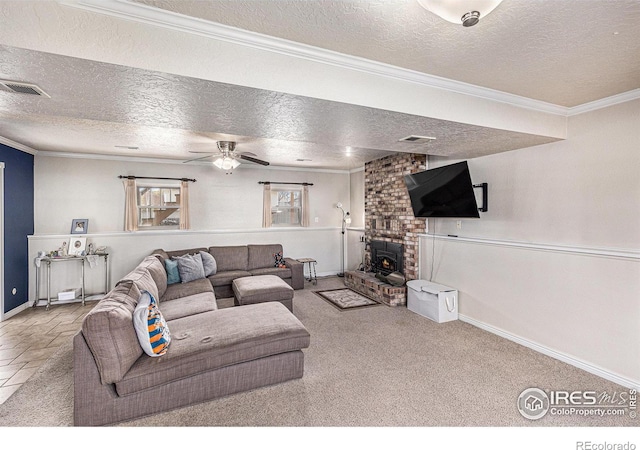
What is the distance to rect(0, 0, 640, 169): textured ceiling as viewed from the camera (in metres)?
1.52

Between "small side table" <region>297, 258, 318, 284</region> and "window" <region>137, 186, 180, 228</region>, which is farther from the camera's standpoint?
"small side table" <region>297, 258, 318, 284</region>

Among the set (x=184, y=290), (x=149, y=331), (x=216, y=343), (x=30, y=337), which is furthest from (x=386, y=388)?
(x=30, y=337)

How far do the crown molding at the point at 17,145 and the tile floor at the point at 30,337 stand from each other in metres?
2.44

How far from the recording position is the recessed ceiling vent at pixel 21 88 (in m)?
1.73

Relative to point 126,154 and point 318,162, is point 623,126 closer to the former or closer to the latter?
point 318,162

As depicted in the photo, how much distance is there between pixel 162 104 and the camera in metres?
2.06

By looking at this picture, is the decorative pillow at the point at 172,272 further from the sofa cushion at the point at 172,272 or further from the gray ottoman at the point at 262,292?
the gray ottoman at the point at 262,292

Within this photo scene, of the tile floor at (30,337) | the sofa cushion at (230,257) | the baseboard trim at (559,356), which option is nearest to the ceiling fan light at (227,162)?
the sofa cushion at (230,257)

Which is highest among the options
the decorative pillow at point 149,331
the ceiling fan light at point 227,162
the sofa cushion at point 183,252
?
the ceiling fan light at point 227,162

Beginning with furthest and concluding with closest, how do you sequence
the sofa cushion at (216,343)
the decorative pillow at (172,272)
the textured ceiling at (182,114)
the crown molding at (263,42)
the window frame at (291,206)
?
the window frame at (291,206)
the decorative pillow at (172,272)
the sofa cushion at (216,343)
the textured ceiling at (182,114)
the crown molding at (263,42)

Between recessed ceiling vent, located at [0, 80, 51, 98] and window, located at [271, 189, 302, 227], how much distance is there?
475 cm

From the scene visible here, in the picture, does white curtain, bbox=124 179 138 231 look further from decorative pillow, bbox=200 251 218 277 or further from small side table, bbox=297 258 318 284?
small side table, bbox=297 258 318 284

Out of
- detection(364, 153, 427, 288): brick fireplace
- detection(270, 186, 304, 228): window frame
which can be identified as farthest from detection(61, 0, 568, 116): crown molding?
detection(270, 186, 304, 228): window frame
